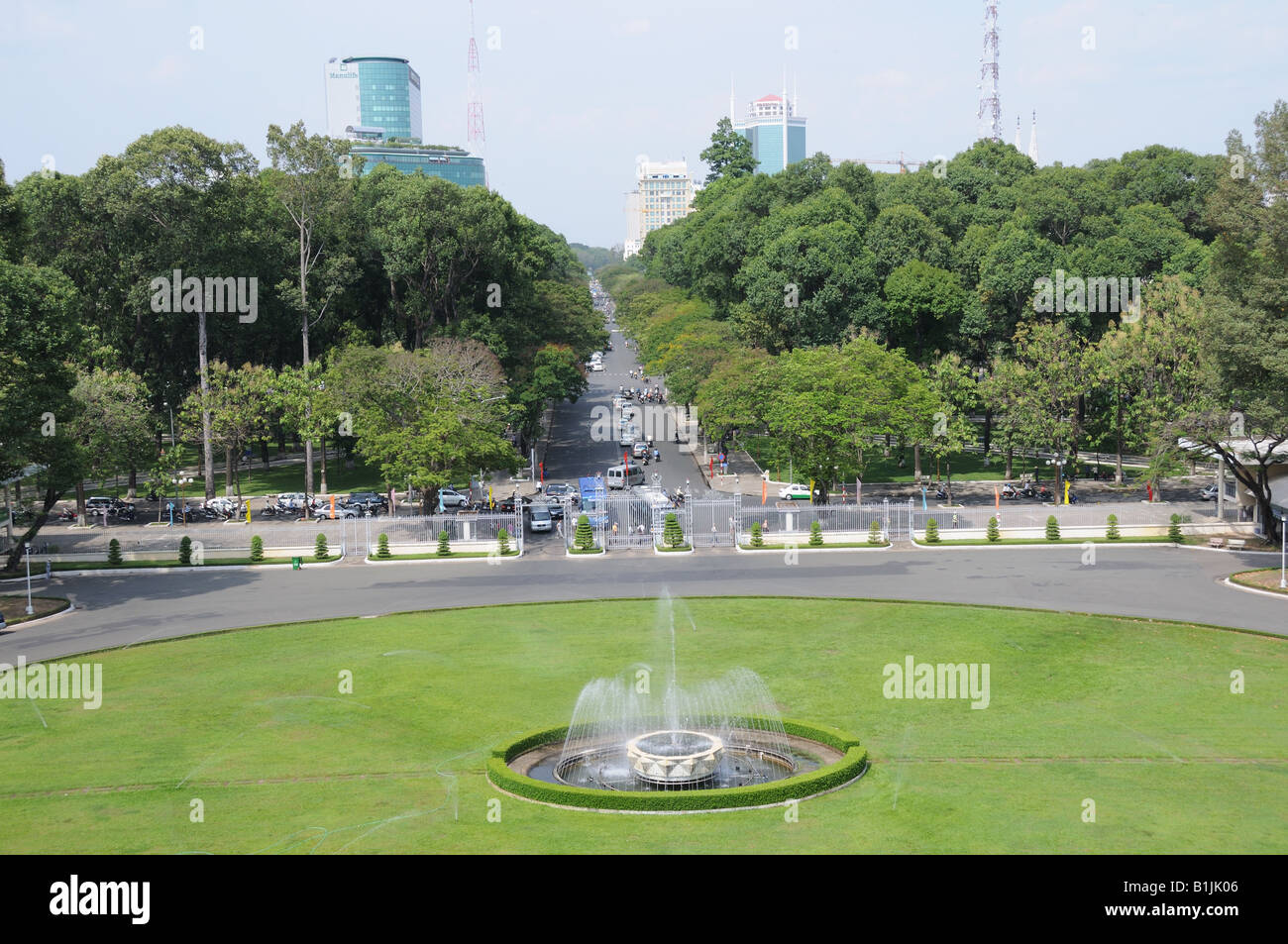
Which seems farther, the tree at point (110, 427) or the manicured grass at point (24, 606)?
the tree at point (110, 427)

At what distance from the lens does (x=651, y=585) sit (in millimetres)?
44312

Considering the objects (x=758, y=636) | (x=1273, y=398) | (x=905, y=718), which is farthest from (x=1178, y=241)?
(x=905, y=718)

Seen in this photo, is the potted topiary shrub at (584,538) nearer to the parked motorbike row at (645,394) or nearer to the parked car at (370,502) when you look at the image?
the parked car at (370,502)

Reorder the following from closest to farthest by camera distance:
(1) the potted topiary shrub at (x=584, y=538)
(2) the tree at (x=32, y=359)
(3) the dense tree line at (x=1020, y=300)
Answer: (2) the tree at (x=32, y=359)
(3) the dense tree line at (x=1020, y=300)
(1) the potted topiary shrub at (x=584, y=538)

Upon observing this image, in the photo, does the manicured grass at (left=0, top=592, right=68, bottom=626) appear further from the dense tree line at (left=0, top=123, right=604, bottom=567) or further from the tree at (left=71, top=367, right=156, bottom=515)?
the tree at (left=71, top=367, right=156, bottom=515)

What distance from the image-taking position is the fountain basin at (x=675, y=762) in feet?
73.2

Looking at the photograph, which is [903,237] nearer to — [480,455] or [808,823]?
[480,455]

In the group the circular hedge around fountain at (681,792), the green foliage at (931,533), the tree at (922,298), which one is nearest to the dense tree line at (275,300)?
the green foliage at (931,533)

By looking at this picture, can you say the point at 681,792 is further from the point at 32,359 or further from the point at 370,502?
the point at 370,502

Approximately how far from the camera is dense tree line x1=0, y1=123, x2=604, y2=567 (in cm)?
5772

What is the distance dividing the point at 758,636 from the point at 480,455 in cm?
2410

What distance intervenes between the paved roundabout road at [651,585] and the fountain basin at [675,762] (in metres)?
15.3

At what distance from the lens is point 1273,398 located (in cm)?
4297

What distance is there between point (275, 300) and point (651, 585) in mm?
42524
